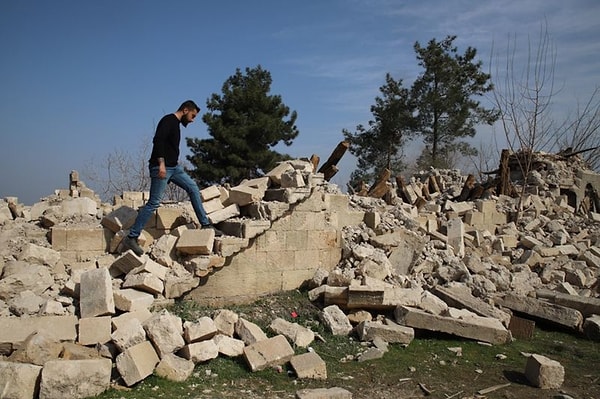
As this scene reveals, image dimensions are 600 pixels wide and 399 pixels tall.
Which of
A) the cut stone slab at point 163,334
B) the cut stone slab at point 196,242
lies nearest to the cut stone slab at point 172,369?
the cut stone slab at point 163,334

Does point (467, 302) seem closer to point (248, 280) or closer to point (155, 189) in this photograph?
point (248, 280)

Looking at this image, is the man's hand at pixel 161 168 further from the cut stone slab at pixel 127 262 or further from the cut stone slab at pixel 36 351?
the cut stone slab at pixel 36 351

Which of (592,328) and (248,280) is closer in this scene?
(248,280)

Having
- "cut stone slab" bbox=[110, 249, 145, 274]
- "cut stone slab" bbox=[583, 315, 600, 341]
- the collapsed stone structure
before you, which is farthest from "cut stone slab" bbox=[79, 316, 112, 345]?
"cut stone slab" bbox=[583, 315, 600, 341]

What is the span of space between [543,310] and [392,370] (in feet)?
11.9

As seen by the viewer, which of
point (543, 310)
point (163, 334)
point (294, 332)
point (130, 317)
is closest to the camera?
point (163, 334)

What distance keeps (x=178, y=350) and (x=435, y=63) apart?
20.5 m

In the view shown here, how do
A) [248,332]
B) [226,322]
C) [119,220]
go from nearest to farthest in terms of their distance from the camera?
[248,332], [226,322], [119,220]

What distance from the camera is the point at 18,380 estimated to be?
4.46m

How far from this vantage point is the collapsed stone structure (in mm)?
5258

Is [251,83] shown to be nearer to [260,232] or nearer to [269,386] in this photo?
[260,232]

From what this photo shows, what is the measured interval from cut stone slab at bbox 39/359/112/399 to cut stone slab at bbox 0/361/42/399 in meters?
0.10

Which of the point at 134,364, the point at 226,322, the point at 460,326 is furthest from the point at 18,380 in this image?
the point at 460,326

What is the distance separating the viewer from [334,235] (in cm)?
819
